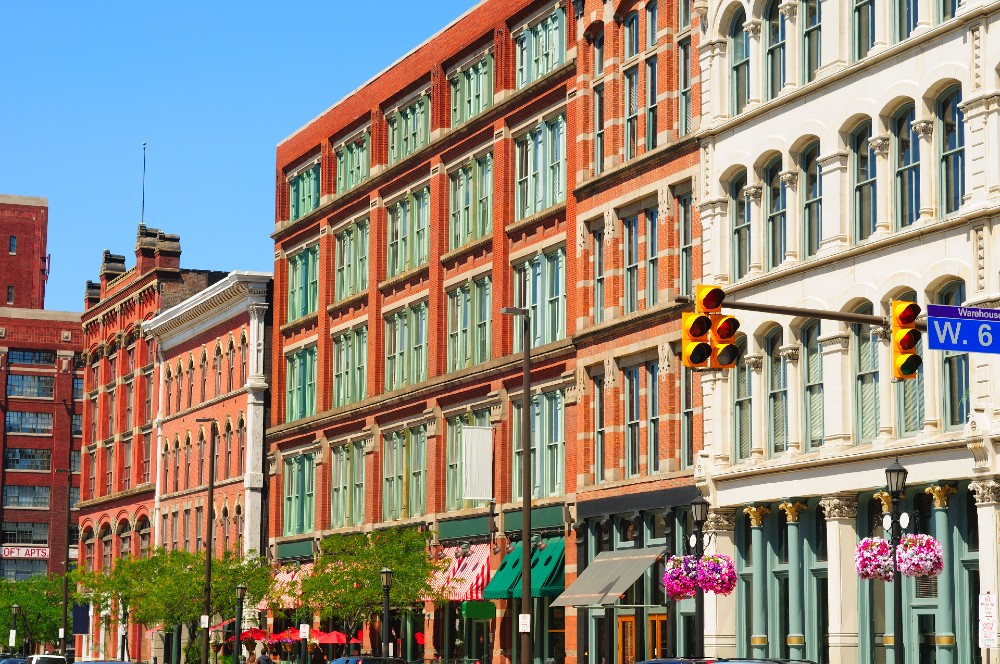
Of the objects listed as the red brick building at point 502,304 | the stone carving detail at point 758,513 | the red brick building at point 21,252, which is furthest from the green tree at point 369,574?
the red brick building at point 21,252

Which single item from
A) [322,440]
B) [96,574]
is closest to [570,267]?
[322,440]

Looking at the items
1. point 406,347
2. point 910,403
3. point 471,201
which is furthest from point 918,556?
point 406,347

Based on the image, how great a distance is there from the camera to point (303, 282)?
78.6m

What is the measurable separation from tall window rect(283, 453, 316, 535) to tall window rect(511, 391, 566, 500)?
731 inches

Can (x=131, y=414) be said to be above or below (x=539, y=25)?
below

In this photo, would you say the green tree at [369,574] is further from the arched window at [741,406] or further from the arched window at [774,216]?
the arched window at [774,216]

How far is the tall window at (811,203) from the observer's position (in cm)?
4347

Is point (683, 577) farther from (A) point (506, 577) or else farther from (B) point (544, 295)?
(B) point (544, 295)

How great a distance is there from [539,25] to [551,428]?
13121 mm

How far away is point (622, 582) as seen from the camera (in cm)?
4884

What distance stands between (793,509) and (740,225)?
7683 millimetres

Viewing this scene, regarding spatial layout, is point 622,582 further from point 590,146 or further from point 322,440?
point 322,440

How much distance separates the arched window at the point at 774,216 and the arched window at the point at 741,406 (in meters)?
2.27

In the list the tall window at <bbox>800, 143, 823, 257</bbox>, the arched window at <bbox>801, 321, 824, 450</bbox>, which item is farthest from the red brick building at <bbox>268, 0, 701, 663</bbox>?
the arched window at <bbox>801, 321, 824, 450</bbox>
